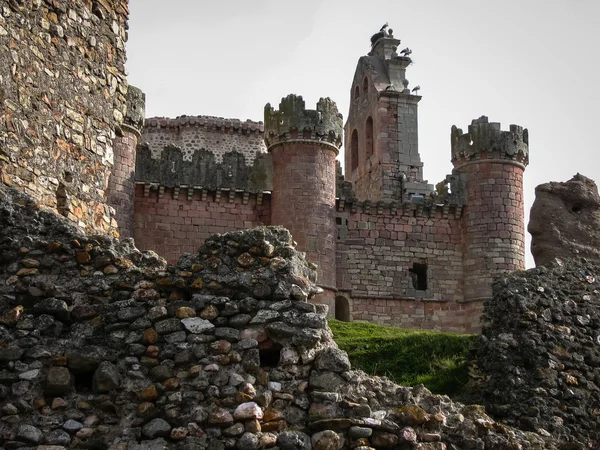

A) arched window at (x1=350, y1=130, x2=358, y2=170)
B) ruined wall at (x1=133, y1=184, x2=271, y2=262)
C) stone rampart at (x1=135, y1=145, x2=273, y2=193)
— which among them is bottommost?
ruined wall at (x1=133, y1=184, x2=271, y2=262)

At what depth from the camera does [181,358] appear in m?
6.18

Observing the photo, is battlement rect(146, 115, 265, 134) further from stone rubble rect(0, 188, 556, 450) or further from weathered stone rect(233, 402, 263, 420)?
weathered stone rect(233, 402, 263, 420)

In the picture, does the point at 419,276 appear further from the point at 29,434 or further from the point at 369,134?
the point at 29,434

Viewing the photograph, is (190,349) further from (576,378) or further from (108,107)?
(576,378)

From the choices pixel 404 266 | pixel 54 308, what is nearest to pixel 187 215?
pixel 404 266

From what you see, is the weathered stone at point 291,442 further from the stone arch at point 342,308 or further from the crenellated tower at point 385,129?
the crenellated tower at point 385,129

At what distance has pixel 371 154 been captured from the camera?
3288 cm

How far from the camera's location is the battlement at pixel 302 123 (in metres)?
27.0

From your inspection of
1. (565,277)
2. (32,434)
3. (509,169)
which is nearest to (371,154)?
(509,169)

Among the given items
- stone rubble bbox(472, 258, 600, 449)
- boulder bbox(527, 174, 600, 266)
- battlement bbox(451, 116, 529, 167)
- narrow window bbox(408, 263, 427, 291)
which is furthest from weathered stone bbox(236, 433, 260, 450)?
battlement bbox(451, 116, 529, 167)

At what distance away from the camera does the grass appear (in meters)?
12.2

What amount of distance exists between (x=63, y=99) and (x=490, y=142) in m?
21.7

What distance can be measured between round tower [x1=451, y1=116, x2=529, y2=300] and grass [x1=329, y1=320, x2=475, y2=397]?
402 inches

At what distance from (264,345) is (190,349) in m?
0.48
